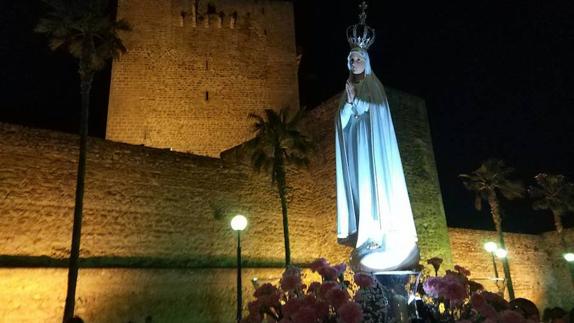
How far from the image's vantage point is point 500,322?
311cm

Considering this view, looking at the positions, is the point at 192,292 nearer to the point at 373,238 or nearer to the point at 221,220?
the point at 221,220

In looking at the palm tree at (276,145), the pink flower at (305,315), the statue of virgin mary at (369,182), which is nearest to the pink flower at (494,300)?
the statue of virgin mary at (369,182)

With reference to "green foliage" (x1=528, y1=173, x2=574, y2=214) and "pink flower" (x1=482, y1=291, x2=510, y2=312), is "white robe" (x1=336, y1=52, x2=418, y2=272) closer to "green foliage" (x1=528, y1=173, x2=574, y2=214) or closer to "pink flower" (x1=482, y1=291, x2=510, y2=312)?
"pink flower" (x1=482, y1=291, x2=510, y2=312)

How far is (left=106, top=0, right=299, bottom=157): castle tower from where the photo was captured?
24031 millimetres

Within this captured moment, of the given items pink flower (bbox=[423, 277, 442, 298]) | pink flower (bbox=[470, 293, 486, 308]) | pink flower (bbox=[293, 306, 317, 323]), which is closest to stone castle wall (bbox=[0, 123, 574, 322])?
pink flower (bbox=[293, 306, 317, 323])

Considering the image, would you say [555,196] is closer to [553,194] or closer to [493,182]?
[553,194]

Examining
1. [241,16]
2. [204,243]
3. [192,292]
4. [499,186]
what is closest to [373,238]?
[192,292]

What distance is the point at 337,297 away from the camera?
3336mm

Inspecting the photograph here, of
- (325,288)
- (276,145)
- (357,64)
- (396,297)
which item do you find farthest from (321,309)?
(276,145)

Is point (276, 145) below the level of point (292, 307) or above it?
above

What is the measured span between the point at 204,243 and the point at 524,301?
1143cm

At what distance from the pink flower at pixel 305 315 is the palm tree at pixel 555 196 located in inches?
996

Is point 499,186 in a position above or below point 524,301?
above

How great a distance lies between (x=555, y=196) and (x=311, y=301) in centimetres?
2577
